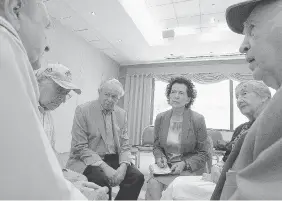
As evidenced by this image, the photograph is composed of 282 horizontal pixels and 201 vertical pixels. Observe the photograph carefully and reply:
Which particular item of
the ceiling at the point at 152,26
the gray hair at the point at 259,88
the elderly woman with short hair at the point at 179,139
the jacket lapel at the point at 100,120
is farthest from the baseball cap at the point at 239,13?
the ceiling at the point at 152,26

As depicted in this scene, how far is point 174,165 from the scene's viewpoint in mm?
1846

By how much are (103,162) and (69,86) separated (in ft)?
2.60

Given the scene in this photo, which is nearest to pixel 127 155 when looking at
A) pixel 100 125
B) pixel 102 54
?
pixel 100 125

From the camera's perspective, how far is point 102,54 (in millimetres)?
Result: 5871

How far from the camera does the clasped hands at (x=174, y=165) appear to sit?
5.94 feet

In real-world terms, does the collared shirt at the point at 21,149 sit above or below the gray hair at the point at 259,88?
below

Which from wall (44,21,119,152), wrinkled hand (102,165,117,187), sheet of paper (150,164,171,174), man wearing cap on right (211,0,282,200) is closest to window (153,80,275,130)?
wall (44,21,119,152)

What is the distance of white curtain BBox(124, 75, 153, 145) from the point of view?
21.2 ft

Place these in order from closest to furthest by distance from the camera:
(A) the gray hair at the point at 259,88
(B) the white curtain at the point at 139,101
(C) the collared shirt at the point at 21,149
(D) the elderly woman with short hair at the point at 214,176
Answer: (C) the collared shirt at the point at 21,149 < (D) the elderly woman with short hair at the point at 214,176 < (A) the gray hair at the point at 259,88 < (B) the white curtain at the point at 139,101

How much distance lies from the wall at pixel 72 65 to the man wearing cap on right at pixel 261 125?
388cm

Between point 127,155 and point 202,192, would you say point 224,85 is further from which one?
point 202,192

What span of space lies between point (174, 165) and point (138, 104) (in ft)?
15.8

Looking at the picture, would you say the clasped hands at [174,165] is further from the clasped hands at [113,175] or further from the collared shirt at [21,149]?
the collared shirt at [21,149]

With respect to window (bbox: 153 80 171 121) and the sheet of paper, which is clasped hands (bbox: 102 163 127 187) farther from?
window (bbox: 153 80 171 121)
